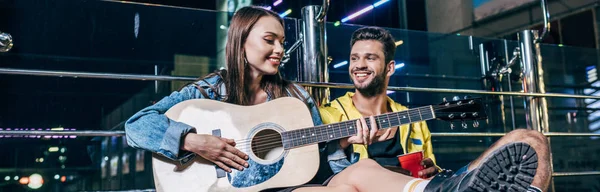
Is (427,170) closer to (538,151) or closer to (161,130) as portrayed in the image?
(538,151)

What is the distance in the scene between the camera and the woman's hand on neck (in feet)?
6.91

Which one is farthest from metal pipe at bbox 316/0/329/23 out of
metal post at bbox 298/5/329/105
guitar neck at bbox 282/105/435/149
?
guitar neck at bbox 282/105/435/149

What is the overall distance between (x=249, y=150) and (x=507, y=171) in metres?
0.71

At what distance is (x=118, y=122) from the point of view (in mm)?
2387

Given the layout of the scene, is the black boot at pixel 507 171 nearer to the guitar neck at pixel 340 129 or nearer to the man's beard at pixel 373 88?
the guitar neck at pixel 340 129

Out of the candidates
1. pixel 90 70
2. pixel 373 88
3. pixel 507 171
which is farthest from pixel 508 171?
pixel 90 70

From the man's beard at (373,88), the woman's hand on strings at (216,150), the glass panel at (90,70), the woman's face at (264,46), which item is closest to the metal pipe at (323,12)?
the glass panel at (90,70)

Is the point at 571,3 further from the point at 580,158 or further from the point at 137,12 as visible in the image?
the point at 137,12

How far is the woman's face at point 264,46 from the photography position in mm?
1802

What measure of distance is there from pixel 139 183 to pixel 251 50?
0.84m

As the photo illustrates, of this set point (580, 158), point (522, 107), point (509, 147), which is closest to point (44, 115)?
point (509, 147)

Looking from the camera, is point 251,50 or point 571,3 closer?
point 251,50

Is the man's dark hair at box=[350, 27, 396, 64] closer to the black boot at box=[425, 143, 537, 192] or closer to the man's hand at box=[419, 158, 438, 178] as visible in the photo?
the man's hand at box=[419, 158, 438, 178]

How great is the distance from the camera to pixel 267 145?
5.46ft
